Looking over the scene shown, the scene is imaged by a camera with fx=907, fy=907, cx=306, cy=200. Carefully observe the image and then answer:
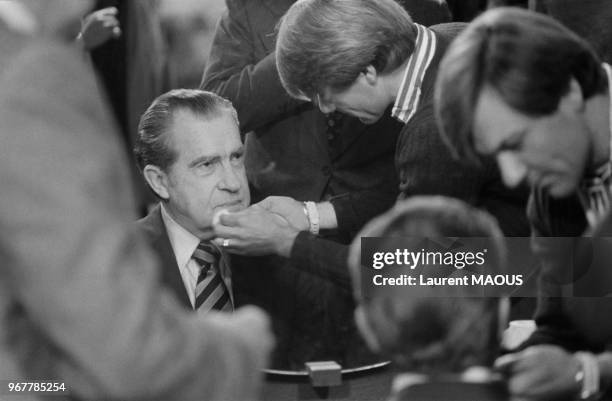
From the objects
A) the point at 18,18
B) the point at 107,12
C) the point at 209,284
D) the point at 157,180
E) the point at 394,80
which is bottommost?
the point at 209,284

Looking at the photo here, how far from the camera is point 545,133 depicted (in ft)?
3.22

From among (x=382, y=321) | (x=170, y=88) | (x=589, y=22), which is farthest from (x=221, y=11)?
(x=382, y=321)

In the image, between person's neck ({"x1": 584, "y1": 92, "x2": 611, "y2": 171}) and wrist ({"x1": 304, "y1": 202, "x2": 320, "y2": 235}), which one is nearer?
person's neck ({"x1": 584, "y1": 92, "x2": 611, "y2": 171})

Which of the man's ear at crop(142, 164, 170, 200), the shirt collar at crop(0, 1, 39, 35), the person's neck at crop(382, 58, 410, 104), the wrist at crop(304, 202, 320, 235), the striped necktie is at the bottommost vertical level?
the striped necktie

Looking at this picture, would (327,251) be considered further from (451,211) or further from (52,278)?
(52,278)

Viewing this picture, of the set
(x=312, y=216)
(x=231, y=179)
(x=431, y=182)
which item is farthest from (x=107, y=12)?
(x=431, y=182)

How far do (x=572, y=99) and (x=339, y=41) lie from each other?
390 mm

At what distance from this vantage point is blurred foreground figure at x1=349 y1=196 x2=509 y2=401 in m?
0.90

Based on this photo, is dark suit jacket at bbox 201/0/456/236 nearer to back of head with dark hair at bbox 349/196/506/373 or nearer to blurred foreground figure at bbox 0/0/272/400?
back of head with dark hair at bbox 349/196/506/373

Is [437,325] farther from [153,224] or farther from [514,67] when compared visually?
[153,224]

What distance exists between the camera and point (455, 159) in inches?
43.2

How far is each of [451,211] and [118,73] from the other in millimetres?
566

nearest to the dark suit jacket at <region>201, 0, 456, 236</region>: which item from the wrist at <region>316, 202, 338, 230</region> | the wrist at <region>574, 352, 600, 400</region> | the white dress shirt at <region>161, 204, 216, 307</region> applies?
the wrist at <region>316, 202, 338, 230</region>

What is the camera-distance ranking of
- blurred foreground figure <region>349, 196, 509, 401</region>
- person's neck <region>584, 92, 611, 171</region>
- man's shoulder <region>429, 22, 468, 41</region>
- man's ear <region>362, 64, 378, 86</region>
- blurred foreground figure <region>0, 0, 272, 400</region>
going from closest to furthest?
blurred foreground figure <region>0, 0, 272, 400</region> → blurred foreground figure <region>349, 196, 509, 401</region> → person's neck <region>584, 92, 611, 171</region> → man's shoulder <region>429, 22, 468, 41</region> → man's ear <region>362, 64, 378, 86</region>
